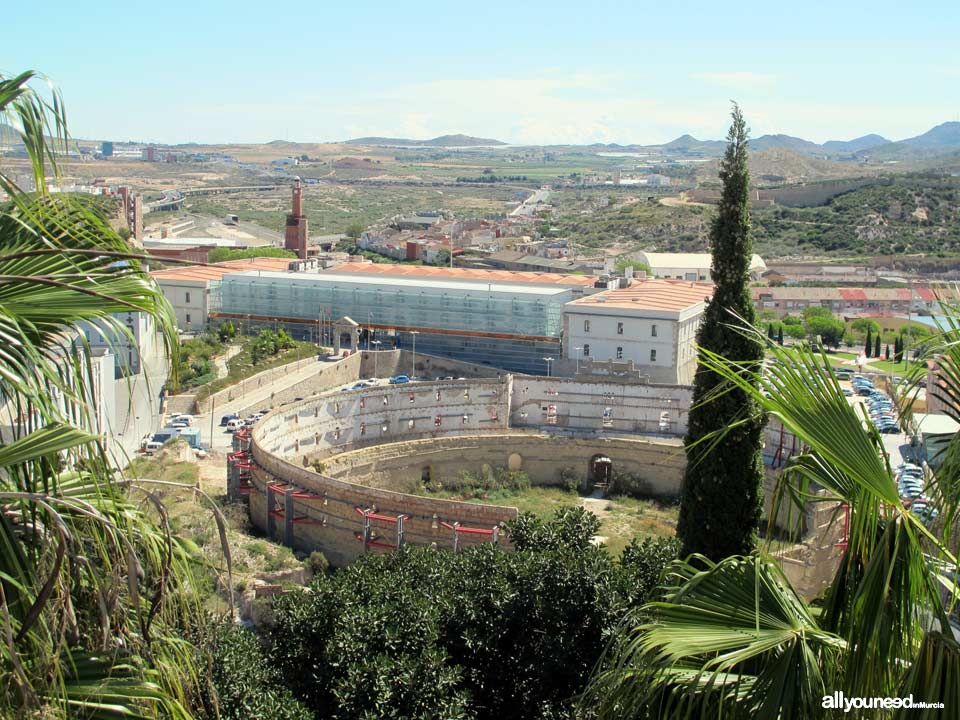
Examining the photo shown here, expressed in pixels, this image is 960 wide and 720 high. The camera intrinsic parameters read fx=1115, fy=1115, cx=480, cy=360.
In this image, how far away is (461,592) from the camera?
13.3 meters

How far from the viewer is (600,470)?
3022cm

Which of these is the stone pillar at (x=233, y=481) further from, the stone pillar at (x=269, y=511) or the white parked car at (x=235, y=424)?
the white parked car at (x=235, y=424)

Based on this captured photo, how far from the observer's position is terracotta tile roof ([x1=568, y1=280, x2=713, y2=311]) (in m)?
37.9

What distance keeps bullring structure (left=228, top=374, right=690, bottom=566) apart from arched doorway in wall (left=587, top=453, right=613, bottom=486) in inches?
1.2

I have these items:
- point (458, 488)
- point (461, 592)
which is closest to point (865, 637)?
point (461, 592)

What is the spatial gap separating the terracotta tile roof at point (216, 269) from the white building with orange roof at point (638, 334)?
633 inches

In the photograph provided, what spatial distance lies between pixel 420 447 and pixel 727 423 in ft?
57.2

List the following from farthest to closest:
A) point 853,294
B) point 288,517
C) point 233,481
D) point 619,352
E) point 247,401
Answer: point 853,294 → point 619,352 → point 247,401 → point 233,481 → point 288,517

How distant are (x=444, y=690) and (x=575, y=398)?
71.4 ft

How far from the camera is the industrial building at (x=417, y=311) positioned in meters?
40.8

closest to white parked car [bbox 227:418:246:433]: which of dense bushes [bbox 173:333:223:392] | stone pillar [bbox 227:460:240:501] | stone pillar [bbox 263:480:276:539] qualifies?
dense bushes [bbox 173:333:223:392]

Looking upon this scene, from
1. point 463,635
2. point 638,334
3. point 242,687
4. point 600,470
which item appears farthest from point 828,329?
point 242,687

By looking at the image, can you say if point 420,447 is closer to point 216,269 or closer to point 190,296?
point 190,296
